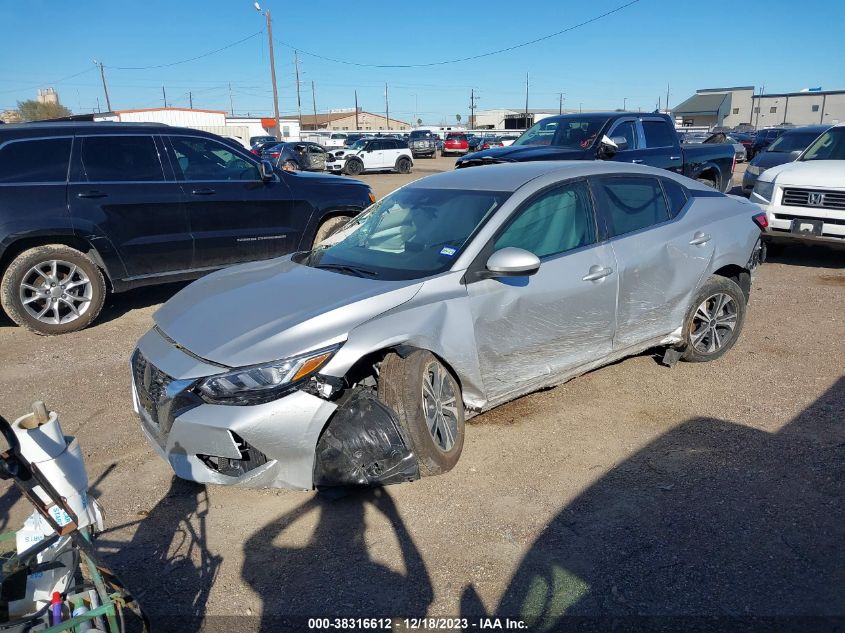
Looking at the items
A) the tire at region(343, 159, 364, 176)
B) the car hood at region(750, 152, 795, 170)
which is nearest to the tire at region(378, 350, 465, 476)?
the car hood at region(750, 152, 795, 170)

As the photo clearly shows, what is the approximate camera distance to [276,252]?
7406 mm

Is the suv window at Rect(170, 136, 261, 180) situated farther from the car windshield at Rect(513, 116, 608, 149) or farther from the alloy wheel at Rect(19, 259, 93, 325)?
the car windshield at Rect(513, 116, 608, 149)

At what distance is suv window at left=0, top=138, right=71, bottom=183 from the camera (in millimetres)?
5938

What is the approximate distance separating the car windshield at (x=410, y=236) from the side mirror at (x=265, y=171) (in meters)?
2.87

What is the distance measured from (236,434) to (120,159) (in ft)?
15.3

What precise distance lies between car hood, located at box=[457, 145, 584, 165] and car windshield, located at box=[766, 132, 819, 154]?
23.3ft

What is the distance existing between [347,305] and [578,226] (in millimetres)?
1806

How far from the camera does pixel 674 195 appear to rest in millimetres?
4984

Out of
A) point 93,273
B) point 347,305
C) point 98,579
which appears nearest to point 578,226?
point 347,305

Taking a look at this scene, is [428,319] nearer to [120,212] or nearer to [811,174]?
[120,212]

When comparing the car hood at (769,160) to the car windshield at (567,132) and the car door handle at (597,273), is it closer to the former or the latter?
the car windshield at (567,132)

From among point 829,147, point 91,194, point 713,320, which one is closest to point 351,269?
point 713,320

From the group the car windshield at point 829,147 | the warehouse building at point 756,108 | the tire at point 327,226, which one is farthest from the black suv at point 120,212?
the warehouse building at point 756,108

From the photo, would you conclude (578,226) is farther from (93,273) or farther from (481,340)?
(93,273)
